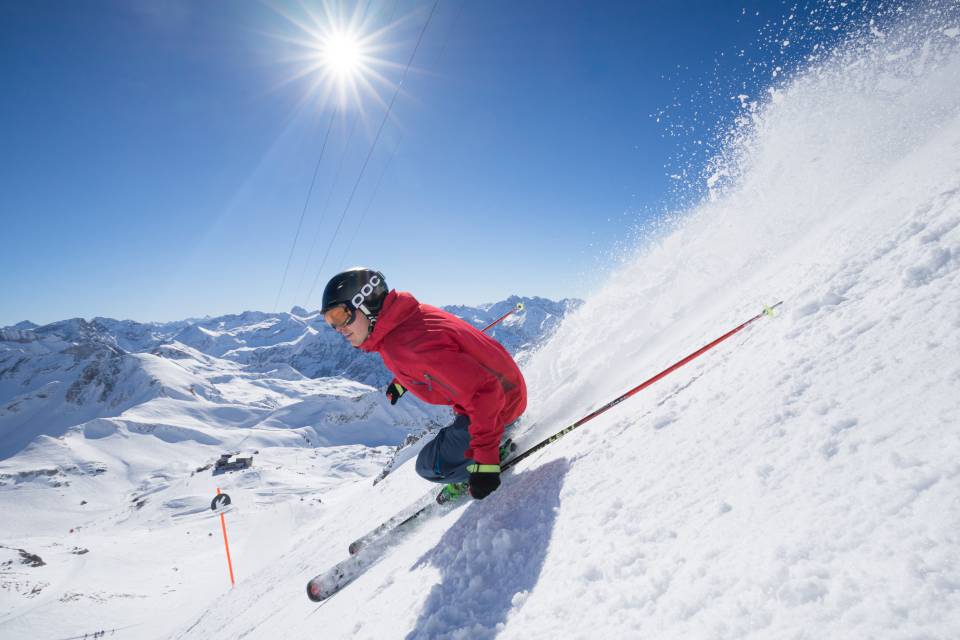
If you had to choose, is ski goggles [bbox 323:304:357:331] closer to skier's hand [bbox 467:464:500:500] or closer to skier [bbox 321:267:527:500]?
skier [bbox 321:267:527:500]

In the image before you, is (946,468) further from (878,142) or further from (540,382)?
(878,142)

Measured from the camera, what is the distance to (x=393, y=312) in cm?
432

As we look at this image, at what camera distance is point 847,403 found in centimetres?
218

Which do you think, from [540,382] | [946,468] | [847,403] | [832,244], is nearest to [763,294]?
[832,244]

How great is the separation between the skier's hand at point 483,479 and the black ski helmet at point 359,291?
1.87 m

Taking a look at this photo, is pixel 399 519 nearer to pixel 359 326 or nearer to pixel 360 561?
pixel 360 561

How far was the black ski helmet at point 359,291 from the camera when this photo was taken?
4.60 m

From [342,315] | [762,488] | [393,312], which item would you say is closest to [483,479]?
[393,312]

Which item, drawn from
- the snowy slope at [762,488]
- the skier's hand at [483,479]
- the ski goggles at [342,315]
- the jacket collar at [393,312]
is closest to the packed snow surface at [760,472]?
the snowy slope at [762,488]

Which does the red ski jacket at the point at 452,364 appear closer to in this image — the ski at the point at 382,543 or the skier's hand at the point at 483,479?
the skier's hand at the point at 483,479

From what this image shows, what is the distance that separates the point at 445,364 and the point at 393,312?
88 cm

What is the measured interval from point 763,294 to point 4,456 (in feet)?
869

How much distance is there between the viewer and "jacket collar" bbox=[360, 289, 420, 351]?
4.32m

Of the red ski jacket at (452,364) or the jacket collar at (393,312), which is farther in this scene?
the jacket collar at (393,312)
